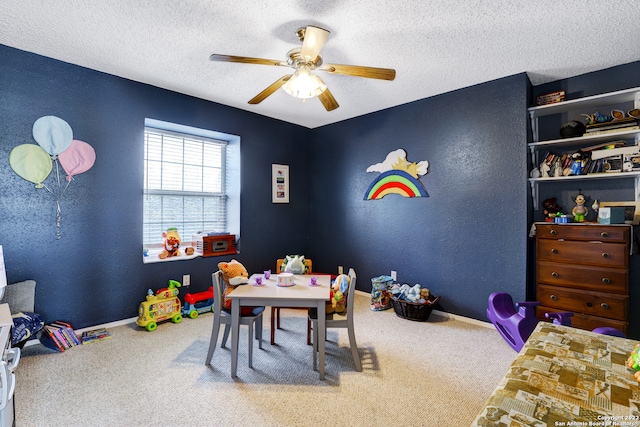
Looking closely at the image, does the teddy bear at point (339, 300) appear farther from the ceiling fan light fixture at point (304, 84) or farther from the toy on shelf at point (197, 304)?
the toy on shelf at point (197, 304)

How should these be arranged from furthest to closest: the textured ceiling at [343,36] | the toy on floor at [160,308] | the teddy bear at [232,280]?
the toy on floor at [160,308], the teddy bear at [232,280], the textured ceiling at [343,36]

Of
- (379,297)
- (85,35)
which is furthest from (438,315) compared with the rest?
(85,35)

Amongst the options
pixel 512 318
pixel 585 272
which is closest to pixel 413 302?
pixel 512 318

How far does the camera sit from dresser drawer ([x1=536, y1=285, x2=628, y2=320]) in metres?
2.49

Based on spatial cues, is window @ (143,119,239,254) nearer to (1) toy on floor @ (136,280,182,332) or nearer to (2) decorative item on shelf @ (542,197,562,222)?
(1) toy on floor @ (136,280,182,332)

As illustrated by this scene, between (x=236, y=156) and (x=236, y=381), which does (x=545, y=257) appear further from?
(x=236, y=156)

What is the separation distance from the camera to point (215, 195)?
13.8 ft

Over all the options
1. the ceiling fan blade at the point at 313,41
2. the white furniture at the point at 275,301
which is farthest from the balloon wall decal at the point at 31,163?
the ceiling fan blade at the point at 313,41

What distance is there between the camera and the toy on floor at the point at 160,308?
3053 millimetres

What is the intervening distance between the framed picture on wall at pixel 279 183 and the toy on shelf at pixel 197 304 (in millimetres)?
1617

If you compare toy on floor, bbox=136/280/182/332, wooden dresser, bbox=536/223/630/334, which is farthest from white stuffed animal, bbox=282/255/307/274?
wooden dresser, bbox=536/223/630/334

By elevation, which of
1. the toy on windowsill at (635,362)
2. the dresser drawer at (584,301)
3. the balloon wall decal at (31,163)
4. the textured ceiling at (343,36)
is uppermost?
the textured ceiling at (343,36)

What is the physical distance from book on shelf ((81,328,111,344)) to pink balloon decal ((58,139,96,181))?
4.70ft

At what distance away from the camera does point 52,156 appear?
9.01ft
